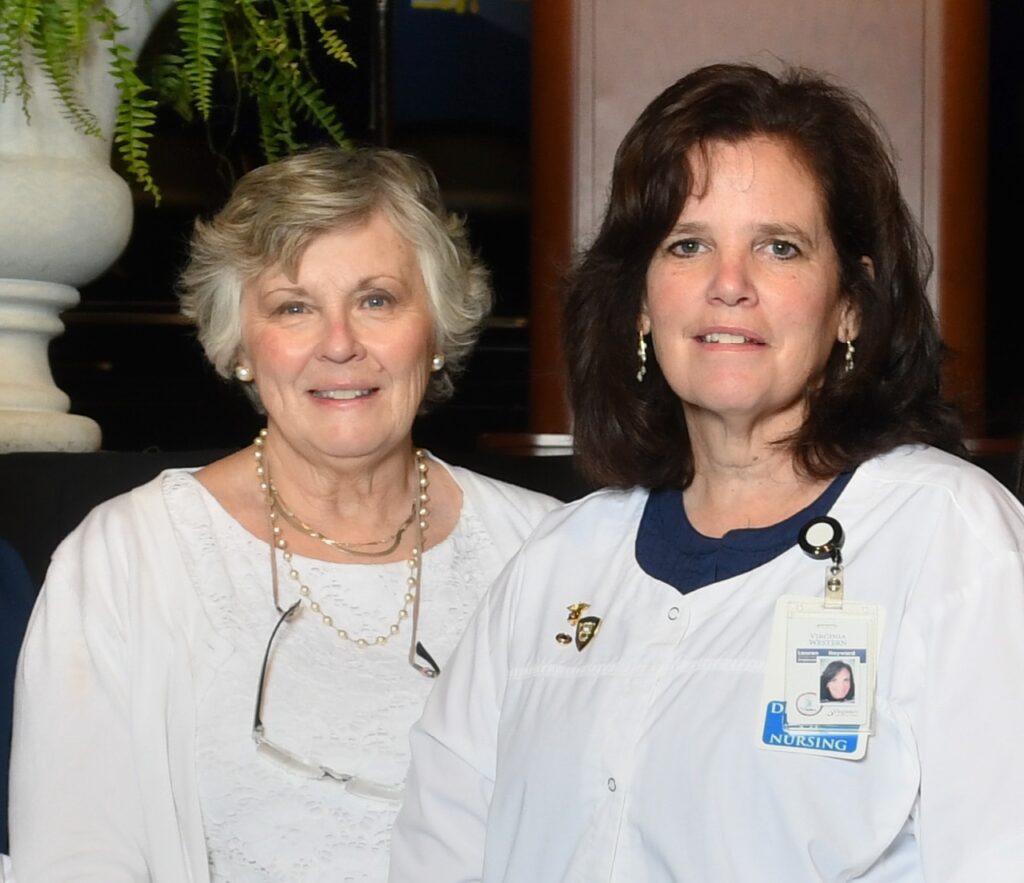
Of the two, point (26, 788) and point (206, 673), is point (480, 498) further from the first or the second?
point (26, 788)

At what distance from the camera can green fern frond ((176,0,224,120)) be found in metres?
2.36

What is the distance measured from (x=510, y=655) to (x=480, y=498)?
0.49m

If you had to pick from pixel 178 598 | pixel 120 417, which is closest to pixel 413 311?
pixel 178 598

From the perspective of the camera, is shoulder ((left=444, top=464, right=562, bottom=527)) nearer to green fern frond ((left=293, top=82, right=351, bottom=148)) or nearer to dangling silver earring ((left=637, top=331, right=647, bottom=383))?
dangling silver earring ((left=637, top=331, right=647, bottom=383))

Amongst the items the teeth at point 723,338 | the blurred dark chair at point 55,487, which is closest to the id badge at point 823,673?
the teeth at point 723,338

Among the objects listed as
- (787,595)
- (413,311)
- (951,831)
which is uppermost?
(413,311)

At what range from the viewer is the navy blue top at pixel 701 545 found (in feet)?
5.72

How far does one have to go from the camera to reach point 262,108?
265 centimetres

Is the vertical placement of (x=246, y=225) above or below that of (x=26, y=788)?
above

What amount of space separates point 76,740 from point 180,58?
109cm

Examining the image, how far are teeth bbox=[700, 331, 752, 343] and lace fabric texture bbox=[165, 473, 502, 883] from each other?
0.66m

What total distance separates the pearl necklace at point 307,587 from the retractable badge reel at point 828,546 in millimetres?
764

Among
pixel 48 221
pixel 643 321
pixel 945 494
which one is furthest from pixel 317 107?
pixel 945 494

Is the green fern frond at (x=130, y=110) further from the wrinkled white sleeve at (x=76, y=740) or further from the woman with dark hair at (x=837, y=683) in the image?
the woman with dark hair at (x=837, y=683)
